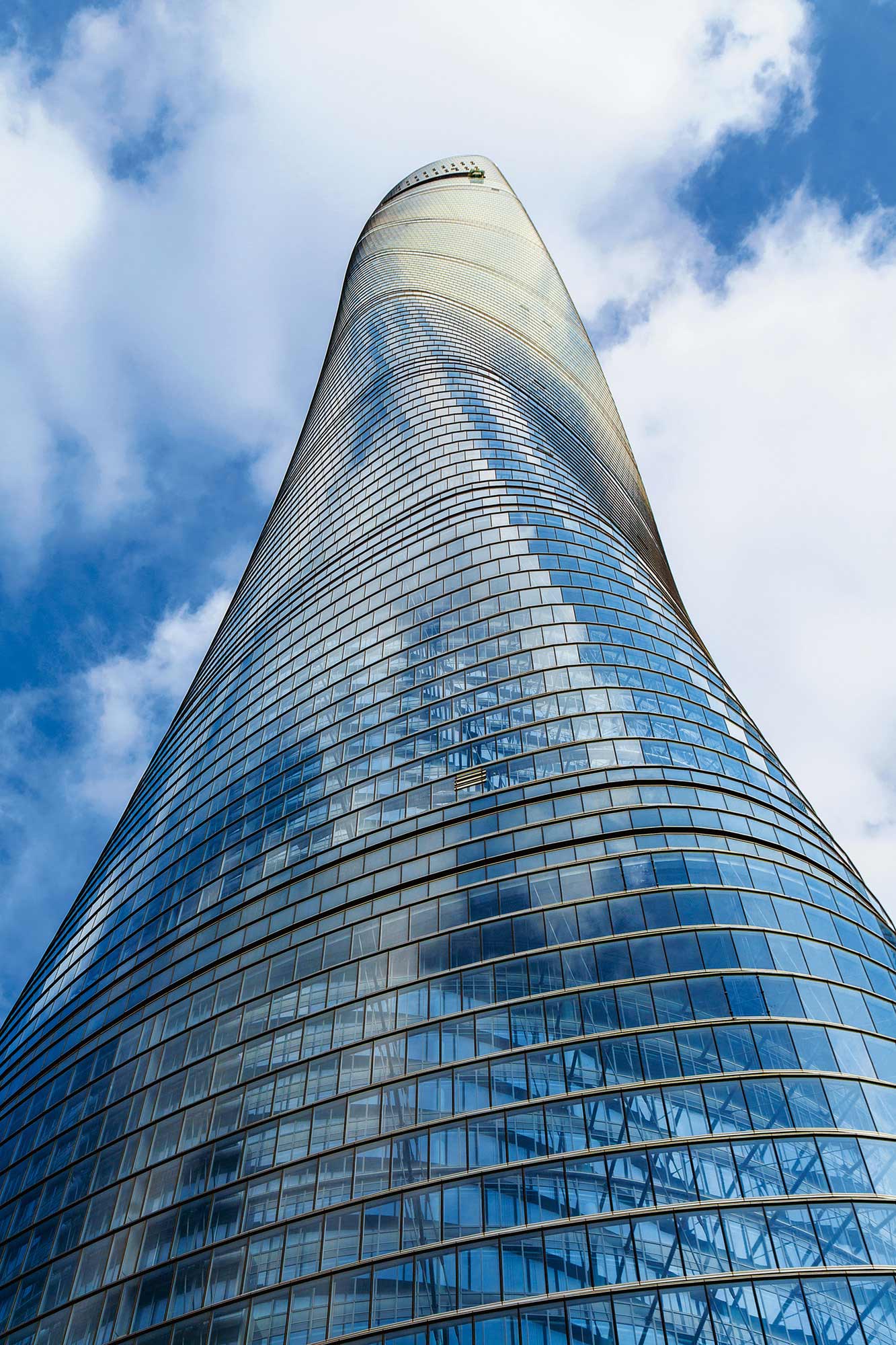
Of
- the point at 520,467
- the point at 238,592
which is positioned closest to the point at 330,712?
the point at 520,467

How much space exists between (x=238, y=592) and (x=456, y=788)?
47.2 m

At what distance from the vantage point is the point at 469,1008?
34281 millimetres

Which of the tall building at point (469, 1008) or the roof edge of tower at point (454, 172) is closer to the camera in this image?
the tall building at point (469, 1008)

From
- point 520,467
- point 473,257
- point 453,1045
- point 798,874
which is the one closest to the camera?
point 453,1045

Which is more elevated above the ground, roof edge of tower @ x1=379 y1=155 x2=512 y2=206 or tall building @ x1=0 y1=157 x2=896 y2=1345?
roof edge of tower @ x1=379 y1=155 x2=512 y2=206

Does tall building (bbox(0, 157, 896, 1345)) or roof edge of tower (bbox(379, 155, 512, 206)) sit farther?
roof edge of tower (bbox(379, 155, 512, 206))

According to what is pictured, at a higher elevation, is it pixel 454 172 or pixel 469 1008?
pixel 454 172

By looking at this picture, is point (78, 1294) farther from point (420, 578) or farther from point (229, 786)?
point (420, 578)

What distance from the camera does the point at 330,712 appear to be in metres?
56.6

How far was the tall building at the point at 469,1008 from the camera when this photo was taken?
27.0m

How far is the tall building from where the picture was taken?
27.0m

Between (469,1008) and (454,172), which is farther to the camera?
(454,172)

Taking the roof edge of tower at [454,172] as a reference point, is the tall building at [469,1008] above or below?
below

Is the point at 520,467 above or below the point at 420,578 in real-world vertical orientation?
above
